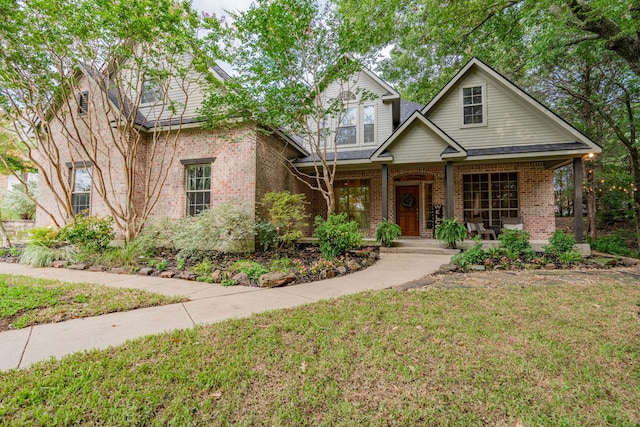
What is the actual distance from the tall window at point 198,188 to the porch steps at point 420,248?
571 cm

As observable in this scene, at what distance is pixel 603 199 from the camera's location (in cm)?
1494

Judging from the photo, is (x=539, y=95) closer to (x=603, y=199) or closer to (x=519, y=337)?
(x=603, y=199)

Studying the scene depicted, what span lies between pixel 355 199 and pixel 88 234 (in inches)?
339

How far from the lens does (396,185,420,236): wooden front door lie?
10867 mm

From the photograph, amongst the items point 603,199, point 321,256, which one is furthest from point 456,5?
point 603,199

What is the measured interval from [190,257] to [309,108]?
519 centimetres

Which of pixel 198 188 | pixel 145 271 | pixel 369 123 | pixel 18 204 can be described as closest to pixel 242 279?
pixel 145 271

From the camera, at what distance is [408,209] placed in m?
11.0

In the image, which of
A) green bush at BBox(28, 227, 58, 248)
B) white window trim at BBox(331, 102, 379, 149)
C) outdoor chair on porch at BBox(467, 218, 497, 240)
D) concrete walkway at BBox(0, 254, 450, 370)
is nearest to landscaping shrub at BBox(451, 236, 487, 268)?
concrete walkway at BBox(0, 254, 450, 370)

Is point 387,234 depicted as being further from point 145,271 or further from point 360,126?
point 145,271

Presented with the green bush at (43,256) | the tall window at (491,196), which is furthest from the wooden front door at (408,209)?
the green bush at (43,256)

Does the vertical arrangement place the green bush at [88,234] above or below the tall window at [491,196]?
below

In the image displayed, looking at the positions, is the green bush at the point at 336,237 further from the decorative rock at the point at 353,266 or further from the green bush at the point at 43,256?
the green bush at the point at 43,256

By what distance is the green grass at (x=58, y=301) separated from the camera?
117 inches
